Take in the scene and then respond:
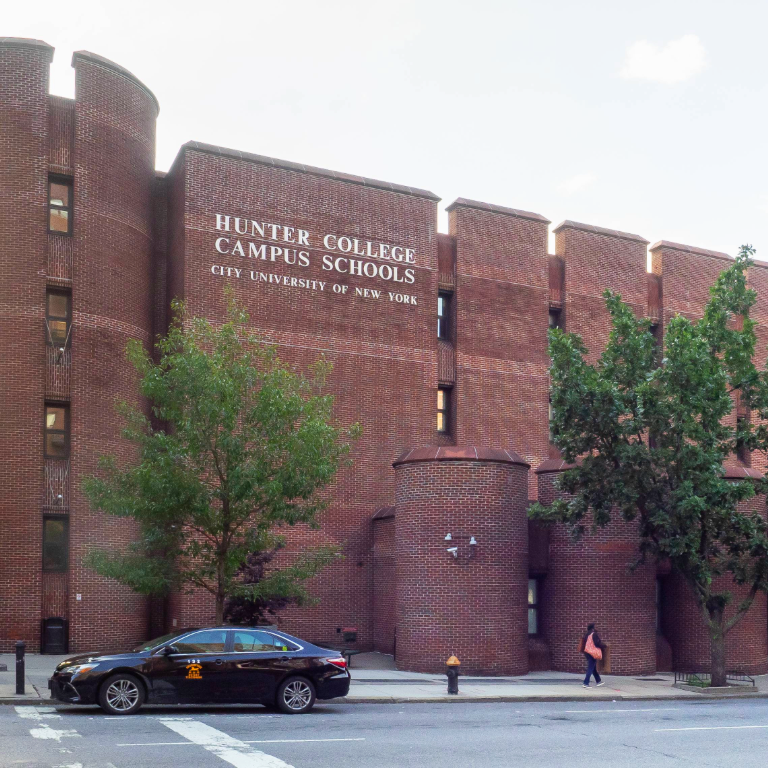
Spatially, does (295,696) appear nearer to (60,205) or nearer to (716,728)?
(716,728)

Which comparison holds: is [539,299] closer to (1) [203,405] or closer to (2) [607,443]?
(2) [607,443]

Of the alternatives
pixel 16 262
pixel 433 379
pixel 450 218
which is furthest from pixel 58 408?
pixel 450 218

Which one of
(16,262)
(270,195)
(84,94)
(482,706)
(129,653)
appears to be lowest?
(482,706)

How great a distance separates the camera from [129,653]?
17031 millimetres

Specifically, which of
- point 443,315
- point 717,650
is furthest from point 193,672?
point 443,315

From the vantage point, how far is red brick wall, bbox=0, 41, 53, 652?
26859 mm

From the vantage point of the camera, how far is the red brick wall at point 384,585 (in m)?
29.6

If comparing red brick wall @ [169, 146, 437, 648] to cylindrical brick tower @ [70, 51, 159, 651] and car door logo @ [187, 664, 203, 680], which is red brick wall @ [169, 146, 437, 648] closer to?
cylindrical brick tower @ [70, 51, 159, 651]

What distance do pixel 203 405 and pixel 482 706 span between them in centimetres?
791

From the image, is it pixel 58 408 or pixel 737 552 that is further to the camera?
pixel 58 408

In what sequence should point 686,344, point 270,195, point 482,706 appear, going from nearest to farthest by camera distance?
1. point 482,706
2. point 686,344
3. point 270,195

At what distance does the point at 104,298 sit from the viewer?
28812mm

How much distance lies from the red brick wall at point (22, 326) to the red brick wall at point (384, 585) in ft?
31.0

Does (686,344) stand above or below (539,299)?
below
